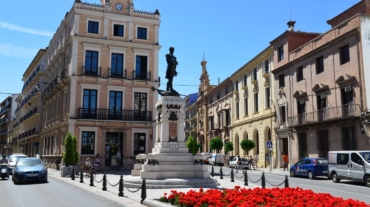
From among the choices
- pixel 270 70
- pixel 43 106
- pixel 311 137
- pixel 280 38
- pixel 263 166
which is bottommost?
pixel 263 166

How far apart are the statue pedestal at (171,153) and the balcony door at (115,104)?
46.8 feet

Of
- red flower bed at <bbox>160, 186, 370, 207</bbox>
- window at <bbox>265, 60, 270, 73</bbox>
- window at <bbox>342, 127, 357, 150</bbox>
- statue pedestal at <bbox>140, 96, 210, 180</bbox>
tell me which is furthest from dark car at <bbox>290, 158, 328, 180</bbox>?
window at <bbox>265, 60, 270, 73</bbox>

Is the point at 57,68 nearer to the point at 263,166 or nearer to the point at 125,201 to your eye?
the point at 263,166

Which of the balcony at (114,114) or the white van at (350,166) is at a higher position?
the balcony at (114,114)

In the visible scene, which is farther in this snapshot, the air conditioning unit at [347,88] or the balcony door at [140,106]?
the balcony door at [140,106]

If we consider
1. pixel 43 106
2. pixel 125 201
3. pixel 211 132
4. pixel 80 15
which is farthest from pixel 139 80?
pixel 211 132

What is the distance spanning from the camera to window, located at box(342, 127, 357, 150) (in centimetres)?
2633

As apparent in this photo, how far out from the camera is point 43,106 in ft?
153

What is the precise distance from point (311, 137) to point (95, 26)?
22.3 metres

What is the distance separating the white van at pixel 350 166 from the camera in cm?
1930

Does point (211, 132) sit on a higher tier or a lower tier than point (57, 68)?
lower

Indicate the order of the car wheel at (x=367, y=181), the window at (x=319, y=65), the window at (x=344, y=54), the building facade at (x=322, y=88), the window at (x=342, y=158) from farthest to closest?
the window at (x=319, y=65) → the window at (x=344, y=54) → the building facade at (x=322, y=88) → the window at (x=342, y=158) → the car wheel at (x=367, y=181)

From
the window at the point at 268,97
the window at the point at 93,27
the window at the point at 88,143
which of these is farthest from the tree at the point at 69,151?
the window at the point at 268,97

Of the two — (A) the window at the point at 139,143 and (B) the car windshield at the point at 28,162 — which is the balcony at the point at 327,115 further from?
(B) the car windshield at the point at 28,162
